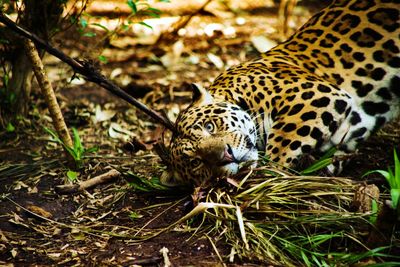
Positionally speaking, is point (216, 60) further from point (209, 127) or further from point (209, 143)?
point (209, 143)

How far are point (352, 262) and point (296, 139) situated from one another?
1.45 metres

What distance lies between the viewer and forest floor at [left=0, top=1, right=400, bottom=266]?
13.2 feet

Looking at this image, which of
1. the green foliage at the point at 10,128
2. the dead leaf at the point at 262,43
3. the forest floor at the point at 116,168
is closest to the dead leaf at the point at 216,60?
the forest floor at the point at 116,168

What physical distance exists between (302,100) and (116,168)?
155 centimetres

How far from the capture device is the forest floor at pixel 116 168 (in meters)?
4.03

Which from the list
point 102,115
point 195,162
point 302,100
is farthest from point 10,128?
point 302,100

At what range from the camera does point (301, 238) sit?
3.84m

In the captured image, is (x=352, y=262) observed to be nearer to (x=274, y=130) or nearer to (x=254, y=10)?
(x=274, y=130)

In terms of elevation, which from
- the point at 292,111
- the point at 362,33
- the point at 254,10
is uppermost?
the point at 362,33

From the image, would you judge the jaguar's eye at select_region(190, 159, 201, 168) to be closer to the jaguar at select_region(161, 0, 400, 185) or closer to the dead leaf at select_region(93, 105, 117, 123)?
the jaguar at select_region(161, 0, 400, 185)

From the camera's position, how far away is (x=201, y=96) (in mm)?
4875

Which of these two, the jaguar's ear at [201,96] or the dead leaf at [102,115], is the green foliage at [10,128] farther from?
the jaguar's ear at [201,96]

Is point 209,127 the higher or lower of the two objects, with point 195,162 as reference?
higher

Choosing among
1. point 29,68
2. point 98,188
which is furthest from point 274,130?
point 29,68
